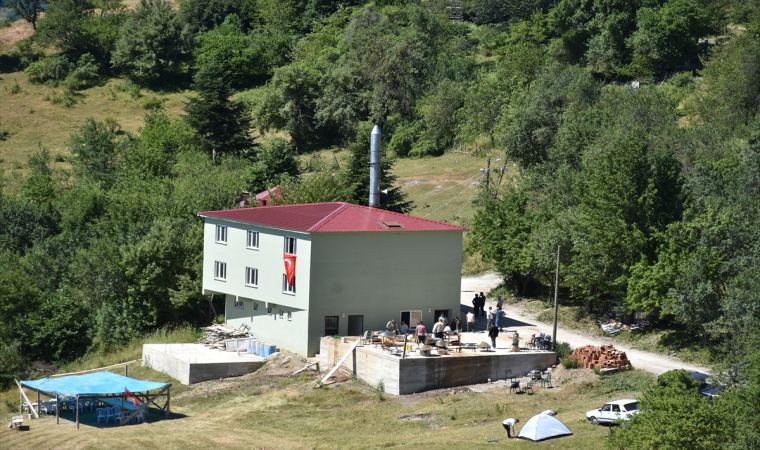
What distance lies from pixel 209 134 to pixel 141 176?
27.7 feet

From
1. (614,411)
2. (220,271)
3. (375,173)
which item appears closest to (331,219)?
(375,173)

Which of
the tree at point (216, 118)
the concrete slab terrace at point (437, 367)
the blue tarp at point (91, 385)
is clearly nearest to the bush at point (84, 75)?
the tree at point (216, 118)

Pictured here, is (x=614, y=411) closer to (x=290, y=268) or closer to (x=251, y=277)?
(x=290, y=268)

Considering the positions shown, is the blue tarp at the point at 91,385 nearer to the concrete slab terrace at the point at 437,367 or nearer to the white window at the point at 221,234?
the concrete slab terrace at the point at 437,367

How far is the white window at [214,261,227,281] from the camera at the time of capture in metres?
51.5

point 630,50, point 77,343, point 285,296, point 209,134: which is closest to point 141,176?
point 209,134

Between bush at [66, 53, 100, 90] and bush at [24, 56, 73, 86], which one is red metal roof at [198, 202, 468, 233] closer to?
bush at [66, 53, 100, 90]

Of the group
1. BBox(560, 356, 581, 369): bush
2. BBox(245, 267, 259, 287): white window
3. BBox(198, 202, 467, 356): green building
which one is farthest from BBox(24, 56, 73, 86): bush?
BBox(560, 356, 581, 369): bush

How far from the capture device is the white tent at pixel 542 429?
1259 inches

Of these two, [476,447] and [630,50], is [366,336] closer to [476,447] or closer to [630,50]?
[476,447]

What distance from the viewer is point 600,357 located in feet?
133

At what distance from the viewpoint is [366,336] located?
4397 cm

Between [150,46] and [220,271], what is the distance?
2826 inches

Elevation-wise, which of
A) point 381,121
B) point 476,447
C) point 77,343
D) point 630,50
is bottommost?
point 77,343
